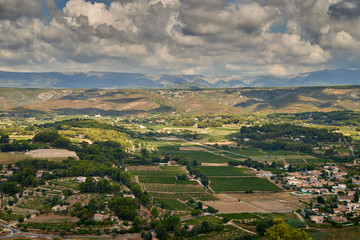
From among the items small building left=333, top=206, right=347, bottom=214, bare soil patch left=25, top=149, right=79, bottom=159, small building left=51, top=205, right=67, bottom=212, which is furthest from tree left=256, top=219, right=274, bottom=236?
bare soil patch left=25, top=149, right=79, bottom=159

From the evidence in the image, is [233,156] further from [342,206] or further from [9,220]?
[9,220]

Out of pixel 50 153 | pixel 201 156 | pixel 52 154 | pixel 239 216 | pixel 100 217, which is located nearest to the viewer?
pixel 100 217

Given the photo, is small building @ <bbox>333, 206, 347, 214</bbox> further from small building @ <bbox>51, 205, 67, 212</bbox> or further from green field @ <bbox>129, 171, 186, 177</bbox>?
small building @ <bbox>51, 205, 67, 212</bbox>

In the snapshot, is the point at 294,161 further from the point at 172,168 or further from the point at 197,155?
the point at 172,168

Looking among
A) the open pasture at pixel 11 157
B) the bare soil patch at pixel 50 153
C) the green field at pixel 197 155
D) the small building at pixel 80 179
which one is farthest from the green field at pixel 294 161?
the open pasture at pixel 11 157

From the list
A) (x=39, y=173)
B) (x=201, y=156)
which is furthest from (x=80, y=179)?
(x=201, y=156)
